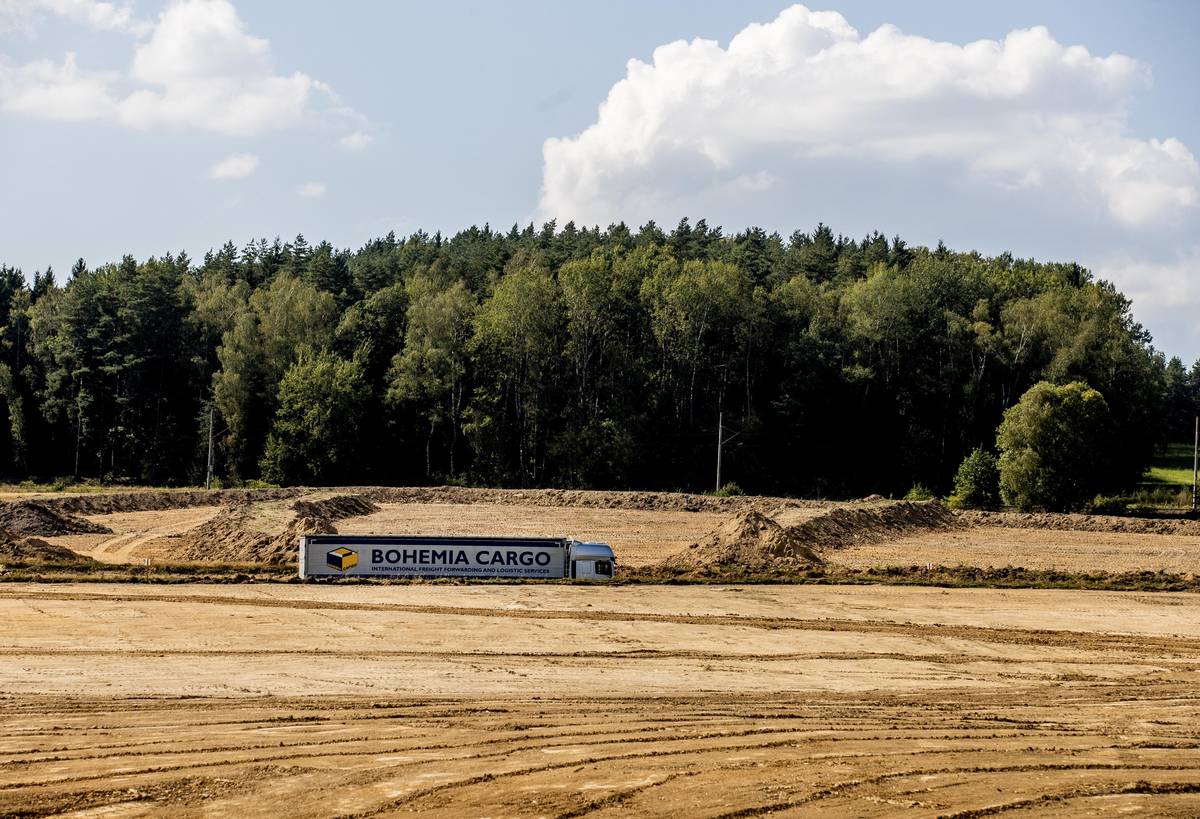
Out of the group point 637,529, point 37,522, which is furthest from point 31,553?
point 637,529

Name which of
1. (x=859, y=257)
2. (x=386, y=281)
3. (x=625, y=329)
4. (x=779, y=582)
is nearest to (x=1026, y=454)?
(x=625, y=329)

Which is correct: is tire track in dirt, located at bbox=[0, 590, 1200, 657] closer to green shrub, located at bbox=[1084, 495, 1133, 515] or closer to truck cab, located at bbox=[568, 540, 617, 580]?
truck cab, located at bbox=[568, 540, 617, 580]

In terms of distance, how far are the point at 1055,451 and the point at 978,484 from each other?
18.3ft

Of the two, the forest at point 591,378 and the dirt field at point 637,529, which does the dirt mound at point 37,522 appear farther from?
the forest at point 591,378

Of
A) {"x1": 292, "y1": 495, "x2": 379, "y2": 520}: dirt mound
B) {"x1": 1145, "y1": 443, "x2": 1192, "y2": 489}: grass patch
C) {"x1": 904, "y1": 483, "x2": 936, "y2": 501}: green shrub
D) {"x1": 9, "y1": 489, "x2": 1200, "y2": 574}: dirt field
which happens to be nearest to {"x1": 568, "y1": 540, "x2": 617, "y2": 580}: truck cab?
{"x1": 9, "y1": 489, "x2": 1200, "y2": 574}: dirt field

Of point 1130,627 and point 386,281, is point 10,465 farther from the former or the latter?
point 1130,627

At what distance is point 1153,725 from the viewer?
736 inches

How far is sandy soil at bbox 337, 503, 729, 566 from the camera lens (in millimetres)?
51725

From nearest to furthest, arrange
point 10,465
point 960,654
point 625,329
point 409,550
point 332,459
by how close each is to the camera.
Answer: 1. point 960,654
2. point 409,550
3. point 332,459
4. point 625,329
5. point 10,465

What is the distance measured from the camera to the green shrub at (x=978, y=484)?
7250 cm

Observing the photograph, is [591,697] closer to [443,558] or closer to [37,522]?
[443,558]

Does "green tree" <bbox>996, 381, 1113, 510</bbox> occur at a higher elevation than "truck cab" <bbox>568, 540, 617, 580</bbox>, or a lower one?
higher

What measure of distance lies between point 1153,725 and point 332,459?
67188 millimetres

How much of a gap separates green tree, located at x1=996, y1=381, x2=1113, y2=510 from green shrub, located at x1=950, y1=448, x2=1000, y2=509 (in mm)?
2848
